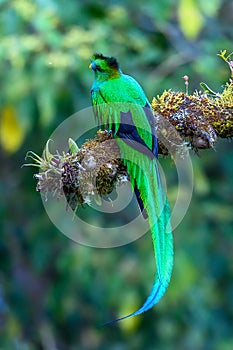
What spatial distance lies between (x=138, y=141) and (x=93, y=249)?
3.46 m

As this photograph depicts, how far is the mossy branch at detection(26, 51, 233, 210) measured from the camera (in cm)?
230

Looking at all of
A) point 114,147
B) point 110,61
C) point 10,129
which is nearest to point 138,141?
point 114,147

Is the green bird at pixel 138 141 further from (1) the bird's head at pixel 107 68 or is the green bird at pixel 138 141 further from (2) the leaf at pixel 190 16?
(2) the leaf at pixel 190 16

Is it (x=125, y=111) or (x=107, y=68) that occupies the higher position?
(x=107, y=68)

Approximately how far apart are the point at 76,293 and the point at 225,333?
132 cm

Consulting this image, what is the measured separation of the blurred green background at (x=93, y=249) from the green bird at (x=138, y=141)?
6.36 ft

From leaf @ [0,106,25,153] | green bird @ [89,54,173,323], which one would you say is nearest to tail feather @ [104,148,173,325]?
green bird @ [89,54,173,323]

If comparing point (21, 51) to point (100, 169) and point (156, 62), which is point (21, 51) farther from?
point (100, 169)

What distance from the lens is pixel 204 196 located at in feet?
20.0

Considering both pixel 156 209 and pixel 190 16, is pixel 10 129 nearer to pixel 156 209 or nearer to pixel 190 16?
pixel 190 16

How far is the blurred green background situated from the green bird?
6.36 feet

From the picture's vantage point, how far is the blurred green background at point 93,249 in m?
4.89

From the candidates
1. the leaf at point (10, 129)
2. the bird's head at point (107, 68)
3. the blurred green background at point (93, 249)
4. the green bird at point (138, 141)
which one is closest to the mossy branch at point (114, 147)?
the green bird at point (138, 141)

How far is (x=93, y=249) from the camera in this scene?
19.0ft
